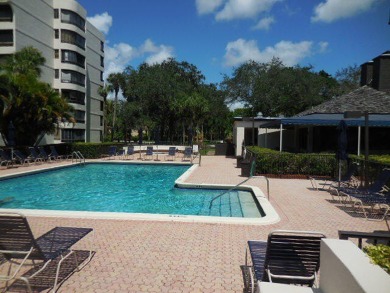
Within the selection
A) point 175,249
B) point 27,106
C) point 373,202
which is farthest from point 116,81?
point 175,249

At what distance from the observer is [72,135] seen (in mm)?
43844

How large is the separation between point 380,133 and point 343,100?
13.4 feet

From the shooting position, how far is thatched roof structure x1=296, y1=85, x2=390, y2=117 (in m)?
22.5

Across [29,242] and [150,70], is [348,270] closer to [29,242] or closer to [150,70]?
[29,242]

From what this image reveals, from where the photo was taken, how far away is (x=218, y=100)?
2234 inches

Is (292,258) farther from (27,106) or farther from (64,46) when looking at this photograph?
(64,46)

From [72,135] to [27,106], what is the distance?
821 inches

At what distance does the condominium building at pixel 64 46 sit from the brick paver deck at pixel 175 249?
33.8 m

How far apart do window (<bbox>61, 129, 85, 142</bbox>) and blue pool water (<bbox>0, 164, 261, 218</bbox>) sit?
24472 mm

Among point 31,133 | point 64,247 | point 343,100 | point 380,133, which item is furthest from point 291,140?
point 64,247

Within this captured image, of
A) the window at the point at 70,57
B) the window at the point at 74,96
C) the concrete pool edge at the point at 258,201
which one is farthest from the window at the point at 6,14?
the concrete pool edge at the point at 258,201

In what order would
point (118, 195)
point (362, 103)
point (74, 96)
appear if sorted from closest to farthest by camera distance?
1. point (118, 195)
2. point (362, 103)
3. point (74, 96)

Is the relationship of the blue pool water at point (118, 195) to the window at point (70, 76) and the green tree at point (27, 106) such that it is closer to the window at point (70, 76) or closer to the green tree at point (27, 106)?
the green tree at point (27, 106)

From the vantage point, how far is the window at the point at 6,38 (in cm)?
3394
